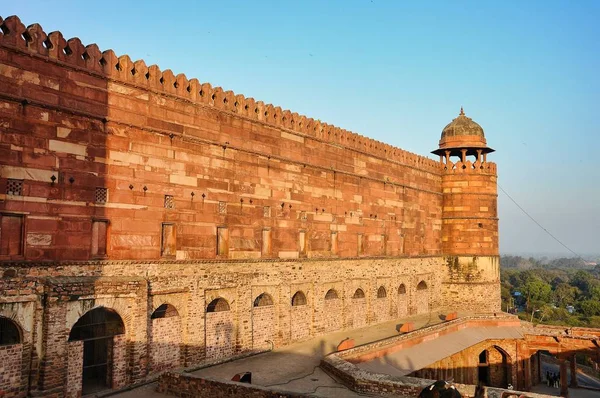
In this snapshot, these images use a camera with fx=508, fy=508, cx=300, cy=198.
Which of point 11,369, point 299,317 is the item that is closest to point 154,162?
point 11,369

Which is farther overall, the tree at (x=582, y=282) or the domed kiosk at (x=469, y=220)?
the tree at (x=582, y=282)

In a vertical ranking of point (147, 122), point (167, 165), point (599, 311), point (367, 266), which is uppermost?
point (147, 122)

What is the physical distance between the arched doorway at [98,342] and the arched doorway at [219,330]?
2761 millimetres

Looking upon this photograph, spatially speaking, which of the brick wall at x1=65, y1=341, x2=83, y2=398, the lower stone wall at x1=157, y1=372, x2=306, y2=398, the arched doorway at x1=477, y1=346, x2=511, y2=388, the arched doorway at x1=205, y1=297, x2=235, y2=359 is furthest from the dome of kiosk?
the brick wall at x1=65, y1=341, x2=83, y2=398

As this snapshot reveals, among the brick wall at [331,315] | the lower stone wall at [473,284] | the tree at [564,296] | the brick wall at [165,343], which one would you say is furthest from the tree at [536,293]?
the brick wall at [165,343]

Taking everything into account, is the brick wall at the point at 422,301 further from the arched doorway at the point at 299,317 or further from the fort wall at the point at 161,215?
the arched doorway at the point at 299,317

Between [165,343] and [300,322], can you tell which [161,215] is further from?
[300,322]

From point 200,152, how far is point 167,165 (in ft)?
4.15

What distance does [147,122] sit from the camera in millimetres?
13547

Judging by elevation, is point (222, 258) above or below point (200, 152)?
below

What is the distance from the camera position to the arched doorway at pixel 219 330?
14.5 m

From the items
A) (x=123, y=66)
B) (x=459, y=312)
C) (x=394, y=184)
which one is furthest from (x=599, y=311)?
(x=123, y=66)

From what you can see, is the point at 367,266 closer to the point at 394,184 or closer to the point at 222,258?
the point at 394,184

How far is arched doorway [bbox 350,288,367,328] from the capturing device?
2069 centimetres
